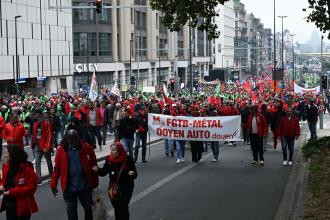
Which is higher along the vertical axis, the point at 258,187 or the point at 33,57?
the point at 33,57

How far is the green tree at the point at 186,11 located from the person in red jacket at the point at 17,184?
8504 millimetres

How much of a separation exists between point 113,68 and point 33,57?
18.0 meters

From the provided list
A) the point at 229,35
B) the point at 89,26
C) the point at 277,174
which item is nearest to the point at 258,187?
the point at 277,174

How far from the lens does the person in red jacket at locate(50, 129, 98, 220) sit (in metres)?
9.26

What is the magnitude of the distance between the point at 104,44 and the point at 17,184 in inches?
2933

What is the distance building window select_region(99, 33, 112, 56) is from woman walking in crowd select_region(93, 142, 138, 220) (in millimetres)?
72808

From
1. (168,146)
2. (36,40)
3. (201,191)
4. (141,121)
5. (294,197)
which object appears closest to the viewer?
(294,197)

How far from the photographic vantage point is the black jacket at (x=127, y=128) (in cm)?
1759

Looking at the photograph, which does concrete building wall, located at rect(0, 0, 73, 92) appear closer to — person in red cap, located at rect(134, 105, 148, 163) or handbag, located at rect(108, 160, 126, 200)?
person in red cap, located at rect(134, 105, 148, 163)

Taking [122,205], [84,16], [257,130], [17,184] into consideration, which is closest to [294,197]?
[122,205]

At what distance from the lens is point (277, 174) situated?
1669 centimetres

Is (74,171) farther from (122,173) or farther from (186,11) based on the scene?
(186,11)

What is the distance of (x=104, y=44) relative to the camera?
8212 cm

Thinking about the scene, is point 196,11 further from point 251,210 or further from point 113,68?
point 113,68
